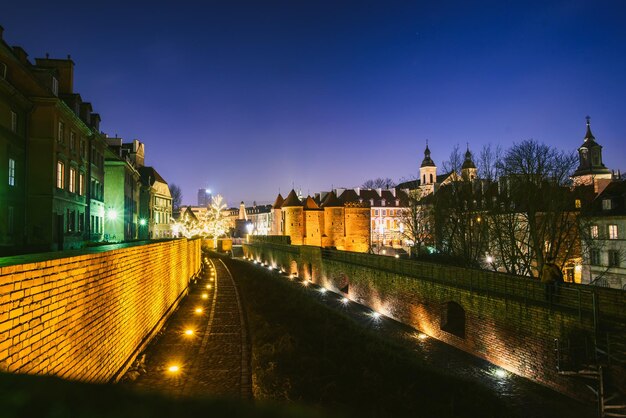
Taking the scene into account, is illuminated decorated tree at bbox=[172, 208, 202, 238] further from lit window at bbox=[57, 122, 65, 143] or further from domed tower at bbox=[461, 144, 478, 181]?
domed tower at bbox=[461, 144, 478, 181]

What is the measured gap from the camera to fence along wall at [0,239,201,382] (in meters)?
4.59

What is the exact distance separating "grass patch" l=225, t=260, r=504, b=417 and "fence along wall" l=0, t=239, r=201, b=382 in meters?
3.02

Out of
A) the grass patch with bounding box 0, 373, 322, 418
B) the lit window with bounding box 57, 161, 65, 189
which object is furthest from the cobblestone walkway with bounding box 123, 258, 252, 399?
the lit window with bounding box 57, 161, 65, 189

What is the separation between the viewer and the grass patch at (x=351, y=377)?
32.9ft

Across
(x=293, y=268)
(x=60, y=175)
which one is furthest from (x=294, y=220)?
(x=60, y=175)

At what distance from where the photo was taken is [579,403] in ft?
38.3

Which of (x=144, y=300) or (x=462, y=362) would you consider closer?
(x=144, y=300)

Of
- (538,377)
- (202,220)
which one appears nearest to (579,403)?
(538,377)

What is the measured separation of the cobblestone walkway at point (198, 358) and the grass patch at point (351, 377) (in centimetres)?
45

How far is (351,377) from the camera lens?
1184 cm

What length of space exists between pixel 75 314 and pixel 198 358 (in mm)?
5329

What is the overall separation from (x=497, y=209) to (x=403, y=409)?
1968 centimetres

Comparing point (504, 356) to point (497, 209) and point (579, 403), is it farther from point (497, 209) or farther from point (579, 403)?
point (497, 209)

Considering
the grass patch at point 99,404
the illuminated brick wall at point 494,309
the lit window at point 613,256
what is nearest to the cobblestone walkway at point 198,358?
the grass patch at point 99,404
